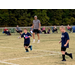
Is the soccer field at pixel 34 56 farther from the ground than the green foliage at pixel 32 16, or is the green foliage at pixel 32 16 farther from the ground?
the green foliage at pixel 32 16

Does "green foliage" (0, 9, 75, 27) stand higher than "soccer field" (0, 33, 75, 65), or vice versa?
"green foliage" (0, 9, 75, 27)

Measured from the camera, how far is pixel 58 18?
6362cm

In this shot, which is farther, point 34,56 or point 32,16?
point 32,16

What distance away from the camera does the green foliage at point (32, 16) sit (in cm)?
5506

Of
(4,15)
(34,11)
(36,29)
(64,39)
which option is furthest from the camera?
(34,11)

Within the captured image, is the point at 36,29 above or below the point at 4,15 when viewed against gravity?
below

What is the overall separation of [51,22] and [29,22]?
8.27m

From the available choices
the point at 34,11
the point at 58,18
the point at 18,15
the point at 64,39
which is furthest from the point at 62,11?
the point at 64,39

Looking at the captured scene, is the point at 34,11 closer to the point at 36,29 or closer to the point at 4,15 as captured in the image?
the point at 4,15

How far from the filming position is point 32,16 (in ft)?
198

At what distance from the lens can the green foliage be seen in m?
55.1

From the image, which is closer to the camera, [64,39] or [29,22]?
[64,39]

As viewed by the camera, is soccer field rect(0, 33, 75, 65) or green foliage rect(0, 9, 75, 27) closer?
soccer field rect(0, 33, 75, 65)

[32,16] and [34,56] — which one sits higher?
Answer: [32,16]
